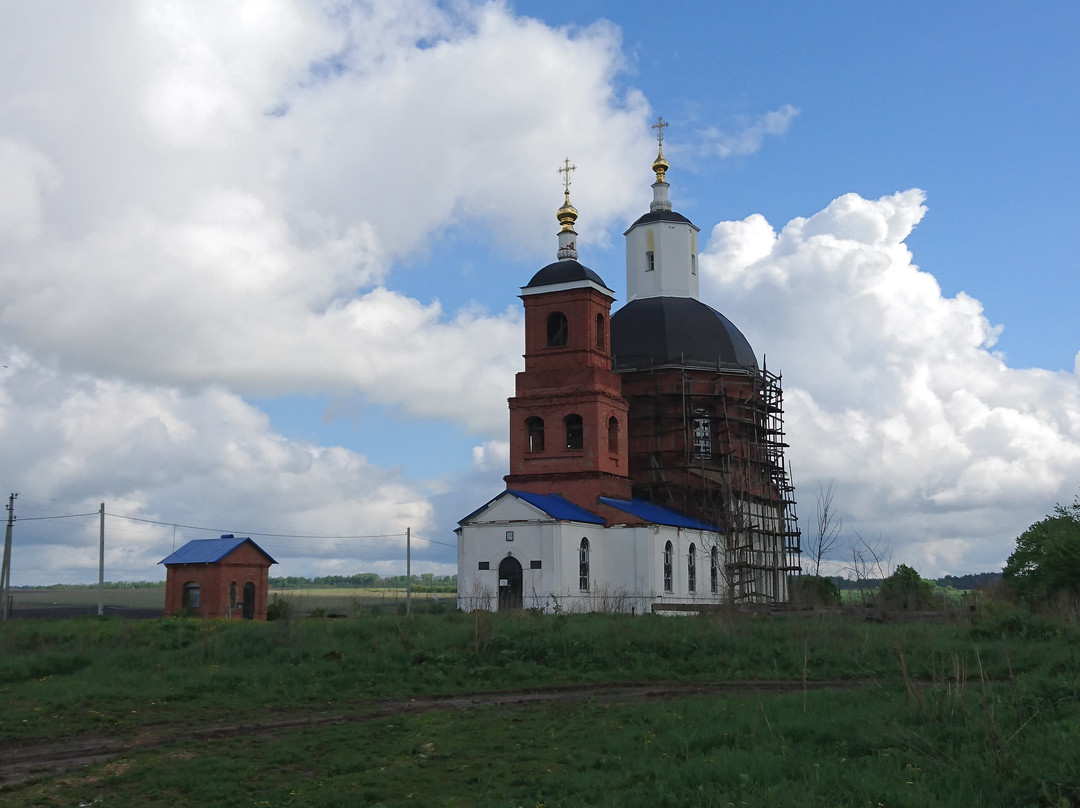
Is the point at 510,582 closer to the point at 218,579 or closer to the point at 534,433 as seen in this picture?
the point at 534,433

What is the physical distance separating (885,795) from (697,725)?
4424 millimetres

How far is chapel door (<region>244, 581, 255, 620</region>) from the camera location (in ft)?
135

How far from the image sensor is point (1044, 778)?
1001 cm

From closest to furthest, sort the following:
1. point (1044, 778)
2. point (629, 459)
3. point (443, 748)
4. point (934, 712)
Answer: point (1044, 778) < point (934, 712) < point (443, 748) < point (629, 459)

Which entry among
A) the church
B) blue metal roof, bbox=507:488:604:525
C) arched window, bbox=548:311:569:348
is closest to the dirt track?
the church

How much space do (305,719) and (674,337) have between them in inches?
1227

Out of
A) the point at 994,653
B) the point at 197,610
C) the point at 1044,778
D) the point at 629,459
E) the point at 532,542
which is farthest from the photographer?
the point at 629,459

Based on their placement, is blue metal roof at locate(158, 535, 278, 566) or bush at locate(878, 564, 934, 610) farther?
blue metal roof at locate(158, 535, 278, 566)

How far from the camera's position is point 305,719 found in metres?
16.7

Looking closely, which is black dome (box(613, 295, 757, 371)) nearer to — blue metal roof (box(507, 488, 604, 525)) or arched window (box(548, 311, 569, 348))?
arched window (box(548, 311, 569, 348))

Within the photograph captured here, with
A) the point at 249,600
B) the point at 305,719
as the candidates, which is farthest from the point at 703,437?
the point at 305,719

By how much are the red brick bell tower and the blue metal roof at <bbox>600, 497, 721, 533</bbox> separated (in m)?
0.46

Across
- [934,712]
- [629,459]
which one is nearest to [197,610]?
[629,459]

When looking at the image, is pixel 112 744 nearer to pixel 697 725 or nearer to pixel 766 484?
pixel 697 725
